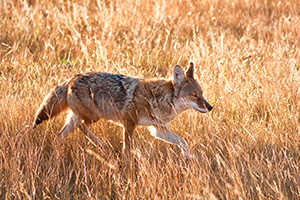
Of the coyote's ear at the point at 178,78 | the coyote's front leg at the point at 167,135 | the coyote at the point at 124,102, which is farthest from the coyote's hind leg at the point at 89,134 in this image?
the coyote's ear at the point at 178,78

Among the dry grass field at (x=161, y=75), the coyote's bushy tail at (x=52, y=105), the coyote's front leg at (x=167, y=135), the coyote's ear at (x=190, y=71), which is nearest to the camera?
the dry grass field at (x=161, y=75)

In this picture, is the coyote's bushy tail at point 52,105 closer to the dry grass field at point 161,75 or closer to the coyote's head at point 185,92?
the dry grass field at point 161,75

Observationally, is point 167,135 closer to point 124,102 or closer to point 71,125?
point 124,102

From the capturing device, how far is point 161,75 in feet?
23.4

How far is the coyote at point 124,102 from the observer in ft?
17.0

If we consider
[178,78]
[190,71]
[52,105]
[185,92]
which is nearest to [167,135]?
[185,92]

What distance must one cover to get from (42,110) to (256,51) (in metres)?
4.36

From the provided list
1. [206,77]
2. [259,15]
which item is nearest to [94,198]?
[206,77]

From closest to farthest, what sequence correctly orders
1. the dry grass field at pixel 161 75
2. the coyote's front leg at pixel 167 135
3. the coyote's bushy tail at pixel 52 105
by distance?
the dry grass field at pixel 161 75 < the coyote's front leg at pixel 167 135 < the coyote's bushy tail at pixel 52 105

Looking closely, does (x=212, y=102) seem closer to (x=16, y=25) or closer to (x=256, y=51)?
(x=256, y=51)

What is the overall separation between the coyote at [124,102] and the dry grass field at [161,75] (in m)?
0.20

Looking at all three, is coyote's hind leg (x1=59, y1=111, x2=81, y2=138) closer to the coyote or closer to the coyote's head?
the coyote

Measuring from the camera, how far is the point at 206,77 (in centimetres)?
664

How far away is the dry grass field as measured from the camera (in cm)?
411
